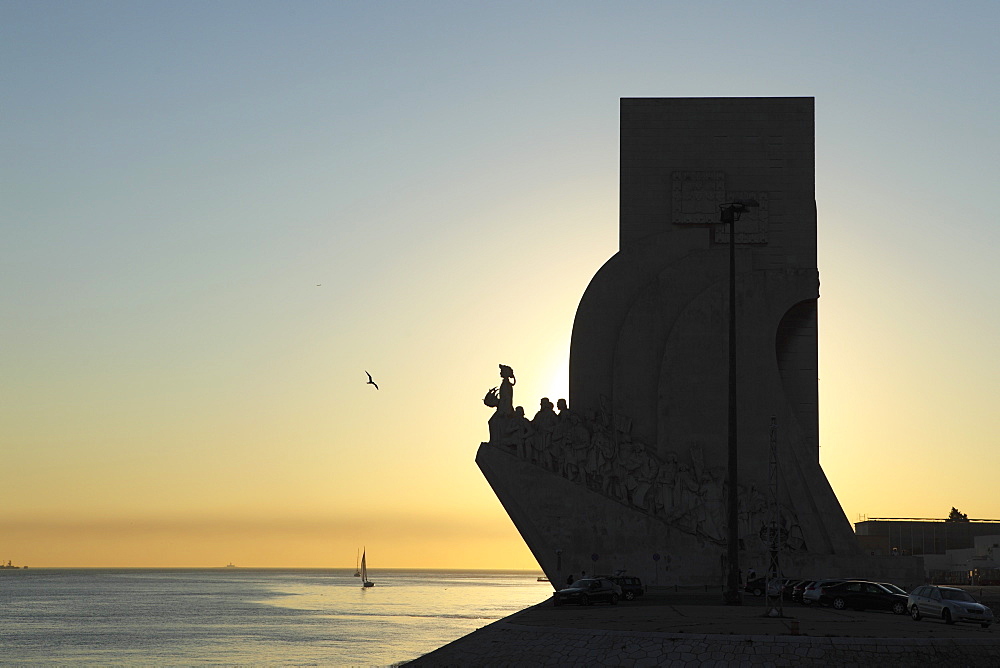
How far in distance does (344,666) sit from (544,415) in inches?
409

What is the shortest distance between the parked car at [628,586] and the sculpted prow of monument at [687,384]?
16.5 feet

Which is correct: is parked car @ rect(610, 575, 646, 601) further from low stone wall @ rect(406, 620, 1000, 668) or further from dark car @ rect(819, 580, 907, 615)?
low stone wall @ rect(406, 620, 1000, 668)

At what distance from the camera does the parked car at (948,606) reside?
78.2 ft

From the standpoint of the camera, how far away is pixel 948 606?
79.5 feet

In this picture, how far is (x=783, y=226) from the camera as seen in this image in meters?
45.0

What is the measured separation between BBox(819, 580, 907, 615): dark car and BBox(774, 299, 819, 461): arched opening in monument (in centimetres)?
1638

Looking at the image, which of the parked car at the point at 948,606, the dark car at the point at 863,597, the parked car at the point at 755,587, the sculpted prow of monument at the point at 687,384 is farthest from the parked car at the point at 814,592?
the sculpted prow of monument at the point at 687,384

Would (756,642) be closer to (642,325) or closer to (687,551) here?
(687,551)

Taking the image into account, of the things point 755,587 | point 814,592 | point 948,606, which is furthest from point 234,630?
point 948,606

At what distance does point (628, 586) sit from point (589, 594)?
7.87ft

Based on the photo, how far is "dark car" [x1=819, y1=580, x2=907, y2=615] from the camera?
28.0m

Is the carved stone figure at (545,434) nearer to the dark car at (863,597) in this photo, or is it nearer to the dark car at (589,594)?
the dark car at (589,594)

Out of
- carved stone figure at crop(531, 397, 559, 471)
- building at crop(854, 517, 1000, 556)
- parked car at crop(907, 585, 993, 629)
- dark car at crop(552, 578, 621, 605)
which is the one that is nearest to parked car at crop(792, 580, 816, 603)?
dark car at crop(552, 578, 621, 605)

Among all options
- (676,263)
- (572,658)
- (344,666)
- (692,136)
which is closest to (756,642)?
(572,658)
